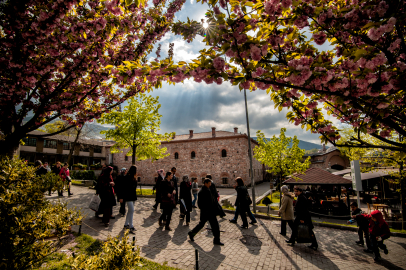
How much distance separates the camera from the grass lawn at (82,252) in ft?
11.3

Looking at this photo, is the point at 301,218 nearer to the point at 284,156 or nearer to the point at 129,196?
the point at 129,196

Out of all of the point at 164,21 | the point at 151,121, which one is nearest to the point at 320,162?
the point at 151,121

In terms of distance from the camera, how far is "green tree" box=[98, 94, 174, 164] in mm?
15188

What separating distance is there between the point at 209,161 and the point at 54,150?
101 feet

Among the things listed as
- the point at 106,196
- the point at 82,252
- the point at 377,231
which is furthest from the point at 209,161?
the point at 82,252

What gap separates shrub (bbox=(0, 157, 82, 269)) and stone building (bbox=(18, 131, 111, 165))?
29849mm

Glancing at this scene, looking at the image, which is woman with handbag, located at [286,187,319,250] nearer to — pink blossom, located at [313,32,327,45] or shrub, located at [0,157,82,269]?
pink blossom, located at [313,32,327,45]

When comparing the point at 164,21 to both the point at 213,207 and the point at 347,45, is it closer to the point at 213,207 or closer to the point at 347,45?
the point at 347,45

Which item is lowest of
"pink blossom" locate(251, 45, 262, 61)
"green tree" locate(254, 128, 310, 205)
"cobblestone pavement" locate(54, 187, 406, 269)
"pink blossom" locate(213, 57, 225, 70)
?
"cobblestone pavement" locate(54, 187, 406, 269)

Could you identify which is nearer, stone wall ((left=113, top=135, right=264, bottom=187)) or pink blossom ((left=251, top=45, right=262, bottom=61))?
pink blossom ((left=251, top=45, right=262, bottom=61))

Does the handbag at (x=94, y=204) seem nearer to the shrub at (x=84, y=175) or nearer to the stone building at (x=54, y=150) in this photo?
the shrub at (x=84, y=175)

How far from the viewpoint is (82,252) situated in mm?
4074

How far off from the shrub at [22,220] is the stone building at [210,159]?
79.4ft

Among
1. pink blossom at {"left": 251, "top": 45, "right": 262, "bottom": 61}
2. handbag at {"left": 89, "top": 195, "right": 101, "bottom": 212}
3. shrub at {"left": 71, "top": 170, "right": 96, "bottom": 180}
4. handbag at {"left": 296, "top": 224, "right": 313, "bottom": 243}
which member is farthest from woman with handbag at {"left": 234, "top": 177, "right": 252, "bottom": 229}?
shrub at {"left": 71, "top": 170, "right": 96, "bottom": 180}
